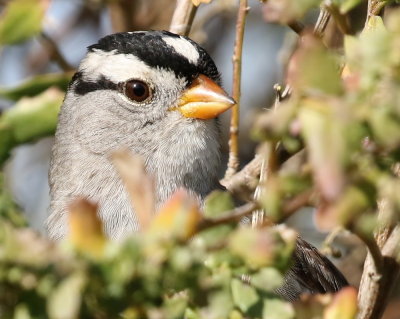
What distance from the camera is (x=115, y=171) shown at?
93.0 inches

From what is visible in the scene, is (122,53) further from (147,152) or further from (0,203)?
(0,203)

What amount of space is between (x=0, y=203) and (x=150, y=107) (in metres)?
1.35

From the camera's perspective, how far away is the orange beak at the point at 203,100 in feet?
7.47

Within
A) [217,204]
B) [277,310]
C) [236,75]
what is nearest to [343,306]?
[277,310]

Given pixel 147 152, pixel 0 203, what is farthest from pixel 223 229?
pixel 147 152

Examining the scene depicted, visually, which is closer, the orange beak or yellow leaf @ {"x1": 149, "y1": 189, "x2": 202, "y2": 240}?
yellow leaf @ {"x1": 149, "y1": 189, "x2": 202, "y2": 240}

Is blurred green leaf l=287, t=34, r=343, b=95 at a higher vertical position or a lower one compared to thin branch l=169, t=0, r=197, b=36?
higher

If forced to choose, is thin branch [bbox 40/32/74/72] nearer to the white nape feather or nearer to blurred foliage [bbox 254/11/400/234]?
the white nape feather

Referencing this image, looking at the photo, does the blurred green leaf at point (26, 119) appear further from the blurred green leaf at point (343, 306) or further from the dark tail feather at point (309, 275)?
the dark tail feather at point (309, 275)

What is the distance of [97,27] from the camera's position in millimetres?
3689

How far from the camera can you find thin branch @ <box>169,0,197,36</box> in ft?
8.46

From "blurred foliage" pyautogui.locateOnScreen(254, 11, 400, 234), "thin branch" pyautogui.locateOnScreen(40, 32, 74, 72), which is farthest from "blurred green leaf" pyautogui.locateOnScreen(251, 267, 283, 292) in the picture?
"thin branch" pyautogui.locateOnScreen(40, 32, 74, 72)

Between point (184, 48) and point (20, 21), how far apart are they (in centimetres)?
136

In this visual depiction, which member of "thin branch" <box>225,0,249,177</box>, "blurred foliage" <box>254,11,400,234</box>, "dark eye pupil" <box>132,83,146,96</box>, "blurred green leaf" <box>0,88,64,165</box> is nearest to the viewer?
"blurred foliage" <box>254,11,400,234</box>
